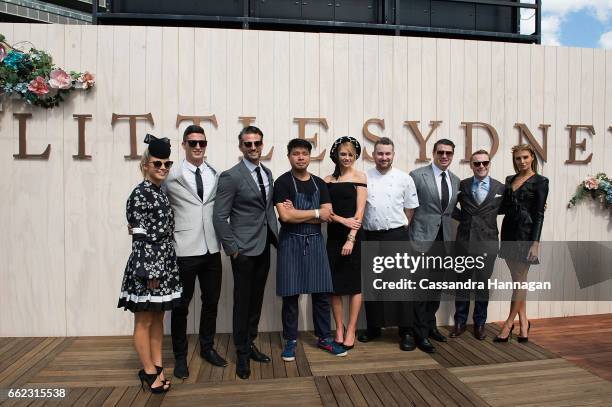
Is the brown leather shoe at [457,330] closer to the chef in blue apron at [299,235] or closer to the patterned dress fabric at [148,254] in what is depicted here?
the chef in blue apron at [299,235]

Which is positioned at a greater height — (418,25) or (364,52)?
(418,25)

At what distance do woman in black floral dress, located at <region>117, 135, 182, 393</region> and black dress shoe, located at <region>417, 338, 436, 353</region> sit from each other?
6.56ft

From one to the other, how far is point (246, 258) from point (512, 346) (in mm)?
2421

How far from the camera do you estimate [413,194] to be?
3.14 metres

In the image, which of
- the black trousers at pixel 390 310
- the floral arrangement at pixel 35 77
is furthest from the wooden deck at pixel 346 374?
the floral arrangement at pixel 35 77

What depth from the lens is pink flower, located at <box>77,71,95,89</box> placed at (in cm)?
342

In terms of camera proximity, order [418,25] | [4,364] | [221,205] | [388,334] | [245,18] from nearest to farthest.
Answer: [221,205] → [4,364] → [388,334] → [245,18] → [418,25]

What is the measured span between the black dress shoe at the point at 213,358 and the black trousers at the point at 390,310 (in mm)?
1338

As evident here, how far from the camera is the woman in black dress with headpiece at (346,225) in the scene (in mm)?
2941

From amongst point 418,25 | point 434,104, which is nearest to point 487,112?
point 434,104

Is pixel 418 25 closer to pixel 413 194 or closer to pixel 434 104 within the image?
pixel 434 104

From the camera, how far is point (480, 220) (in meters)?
3.26

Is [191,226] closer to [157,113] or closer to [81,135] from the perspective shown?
[157,113]

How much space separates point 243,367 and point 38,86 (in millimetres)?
3006
